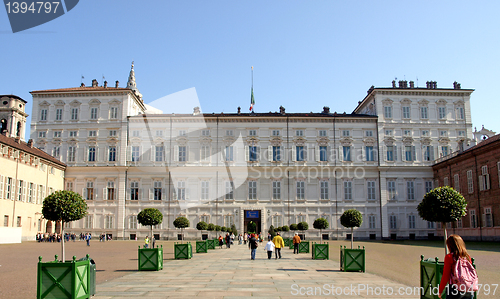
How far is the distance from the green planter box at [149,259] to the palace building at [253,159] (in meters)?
36.7

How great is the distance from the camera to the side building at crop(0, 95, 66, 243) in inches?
1700

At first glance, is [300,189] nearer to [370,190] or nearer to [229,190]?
[370,190]

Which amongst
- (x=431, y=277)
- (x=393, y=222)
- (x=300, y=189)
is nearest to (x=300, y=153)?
(x=300, y=189)

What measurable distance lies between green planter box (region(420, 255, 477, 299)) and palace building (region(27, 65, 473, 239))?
1750 inches

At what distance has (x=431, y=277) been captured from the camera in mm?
9609

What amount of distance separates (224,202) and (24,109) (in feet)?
103

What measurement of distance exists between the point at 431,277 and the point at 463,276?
316 centimetres

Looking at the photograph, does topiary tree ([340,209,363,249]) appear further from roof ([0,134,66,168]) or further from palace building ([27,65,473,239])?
roof ([0,134,66,168])

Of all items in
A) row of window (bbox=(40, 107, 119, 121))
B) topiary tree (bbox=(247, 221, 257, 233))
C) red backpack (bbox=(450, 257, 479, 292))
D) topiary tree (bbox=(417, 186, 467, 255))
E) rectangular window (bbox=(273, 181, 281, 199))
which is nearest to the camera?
red backpack (bbox=(450, 257, 479, 292))

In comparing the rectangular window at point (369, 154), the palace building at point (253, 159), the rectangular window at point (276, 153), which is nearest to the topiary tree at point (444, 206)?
the palace building at point (253, 159)

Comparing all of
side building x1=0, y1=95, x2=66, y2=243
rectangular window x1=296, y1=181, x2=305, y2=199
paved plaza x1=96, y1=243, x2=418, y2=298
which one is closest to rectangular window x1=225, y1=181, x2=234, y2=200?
rectangular window x1=296, y1=181, x2=305, y2=199

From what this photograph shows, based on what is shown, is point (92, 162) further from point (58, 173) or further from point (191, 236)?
point (191, 236)

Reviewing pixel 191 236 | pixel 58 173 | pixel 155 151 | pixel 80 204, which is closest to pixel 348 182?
pixel 191 236

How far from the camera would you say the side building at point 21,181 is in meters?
43.2
